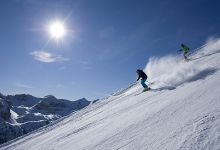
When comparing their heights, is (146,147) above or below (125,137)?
A: below

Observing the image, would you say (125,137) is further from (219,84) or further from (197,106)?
(219,84)

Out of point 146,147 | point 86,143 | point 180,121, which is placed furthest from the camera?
point 86,143

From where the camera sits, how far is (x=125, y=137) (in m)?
8.75

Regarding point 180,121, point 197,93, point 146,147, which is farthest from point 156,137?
point 197,93

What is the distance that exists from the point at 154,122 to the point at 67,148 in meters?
3.92

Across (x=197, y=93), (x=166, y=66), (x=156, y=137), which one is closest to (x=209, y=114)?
(x=156, y=137)

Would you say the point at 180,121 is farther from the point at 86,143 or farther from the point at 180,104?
the point at 86,143

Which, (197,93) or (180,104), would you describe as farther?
(197,93)

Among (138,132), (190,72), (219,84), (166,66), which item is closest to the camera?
(138,132)

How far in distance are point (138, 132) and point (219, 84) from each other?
4.51 meters

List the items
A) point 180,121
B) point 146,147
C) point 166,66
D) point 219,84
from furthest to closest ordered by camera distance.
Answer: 1. point 166,66
2. point 219,84
3. point 180,121
4. point 146,147

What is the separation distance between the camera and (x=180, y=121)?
8.09m

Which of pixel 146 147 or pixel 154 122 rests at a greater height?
pixel 154 122

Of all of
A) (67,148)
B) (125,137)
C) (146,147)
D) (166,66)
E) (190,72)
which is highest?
(166,66)
